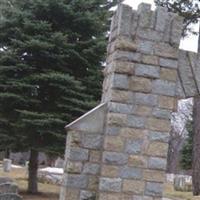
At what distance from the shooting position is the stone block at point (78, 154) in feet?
25.3

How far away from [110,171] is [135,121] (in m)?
0.79

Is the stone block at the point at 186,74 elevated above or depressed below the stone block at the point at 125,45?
below

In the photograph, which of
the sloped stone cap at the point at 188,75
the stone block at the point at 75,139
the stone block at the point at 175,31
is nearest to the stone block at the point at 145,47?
the stone block at the point at 175,31

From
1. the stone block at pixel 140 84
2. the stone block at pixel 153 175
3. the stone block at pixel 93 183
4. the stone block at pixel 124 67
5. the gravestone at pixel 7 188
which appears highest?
the stone block at pixel 124 67

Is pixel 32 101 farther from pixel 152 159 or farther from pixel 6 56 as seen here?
pixel 152 159

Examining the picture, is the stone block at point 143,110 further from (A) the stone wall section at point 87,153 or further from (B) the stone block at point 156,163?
(B) the stone block at point 156,163

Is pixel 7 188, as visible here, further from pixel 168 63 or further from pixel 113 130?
pixel 168 63

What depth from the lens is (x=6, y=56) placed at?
16047 mm

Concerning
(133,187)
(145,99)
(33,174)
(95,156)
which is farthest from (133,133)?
(33,174)

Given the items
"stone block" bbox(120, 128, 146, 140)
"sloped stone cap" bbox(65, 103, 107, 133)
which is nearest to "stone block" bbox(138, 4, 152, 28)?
"sloped stone cap" bbox(65, 103, 107, 133)

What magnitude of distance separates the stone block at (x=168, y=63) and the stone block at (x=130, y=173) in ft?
5.15

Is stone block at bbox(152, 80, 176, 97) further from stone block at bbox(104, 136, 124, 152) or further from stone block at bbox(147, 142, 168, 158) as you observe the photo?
stone block at bbox(104, 136, 124, 152)

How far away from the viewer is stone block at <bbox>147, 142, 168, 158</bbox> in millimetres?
7758

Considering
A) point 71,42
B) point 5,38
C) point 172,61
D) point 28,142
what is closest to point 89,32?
point 71,42
